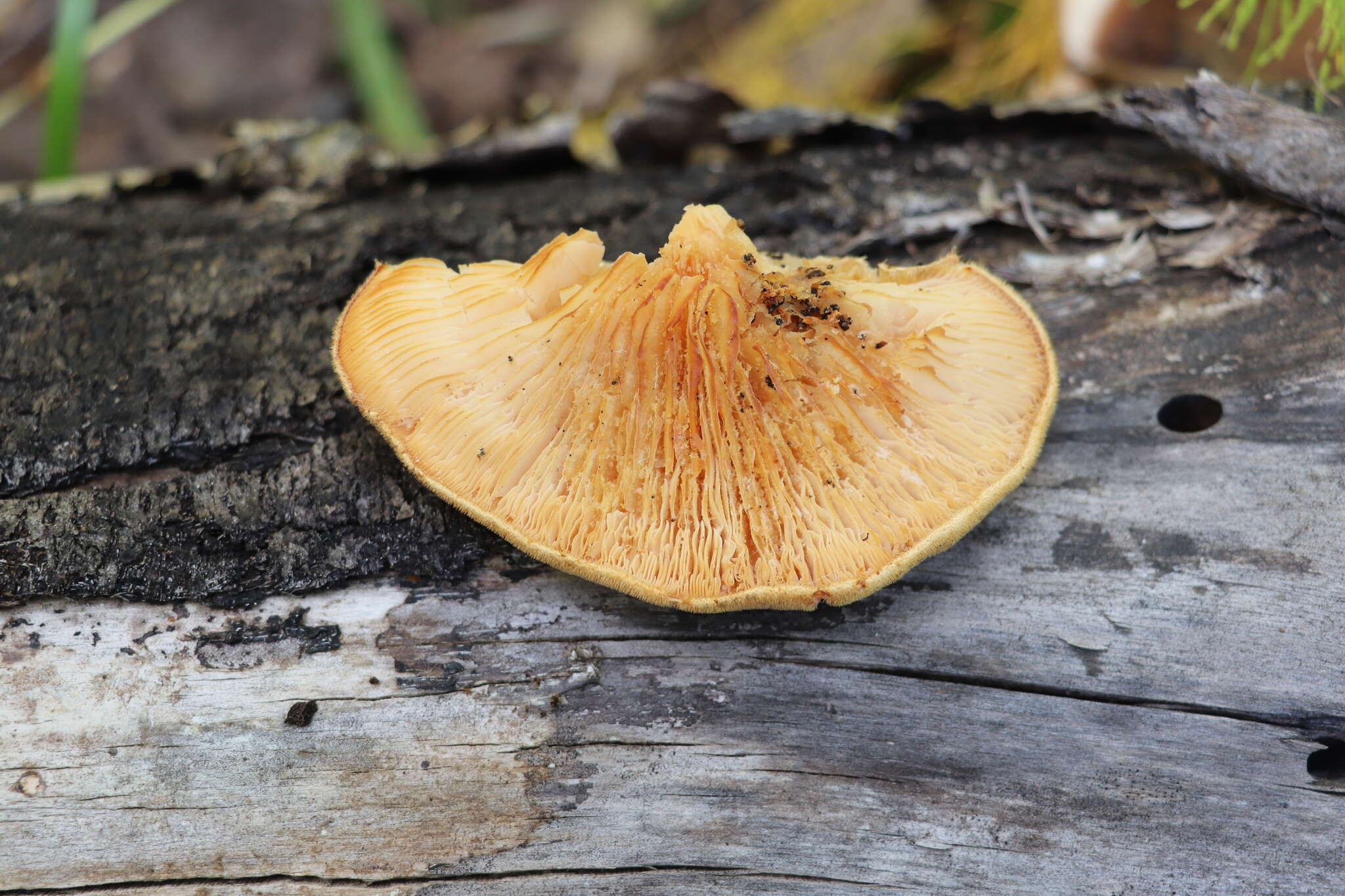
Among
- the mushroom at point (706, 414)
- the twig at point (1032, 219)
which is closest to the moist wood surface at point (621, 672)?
the mushroom at point (706, 414)

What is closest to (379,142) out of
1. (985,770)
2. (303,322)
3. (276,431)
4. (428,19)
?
(303,322)

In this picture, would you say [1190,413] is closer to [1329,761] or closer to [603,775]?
[1329,761]

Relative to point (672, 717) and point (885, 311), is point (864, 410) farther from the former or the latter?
point (672, 717)

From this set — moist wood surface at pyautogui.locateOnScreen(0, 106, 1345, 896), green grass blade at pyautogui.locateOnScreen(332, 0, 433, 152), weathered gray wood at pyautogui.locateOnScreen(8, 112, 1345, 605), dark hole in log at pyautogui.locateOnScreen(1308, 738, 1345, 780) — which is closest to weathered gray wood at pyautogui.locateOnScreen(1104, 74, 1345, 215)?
weathered gray wood at pyautogui.locateOnScreen(8, 112, 1345, 605)

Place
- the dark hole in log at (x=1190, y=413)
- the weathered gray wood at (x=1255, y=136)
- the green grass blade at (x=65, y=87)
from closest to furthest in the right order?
the dark hole in log at (x=1190, y=413) < the weathered gray wood at (x=1255, y=136) < the green grass blade at (x=65, y=87)

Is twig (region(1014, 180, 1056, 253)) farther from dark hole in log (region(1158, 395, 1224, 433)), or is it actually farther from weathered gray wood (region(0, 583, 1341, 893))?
weathered gray wood (region(0, 583, 1341, 893))

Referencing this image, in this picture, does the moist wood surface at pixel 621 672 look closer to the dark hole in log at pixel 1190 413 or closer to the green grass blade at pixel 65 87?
the dark hole in log at pixel 1190 413
